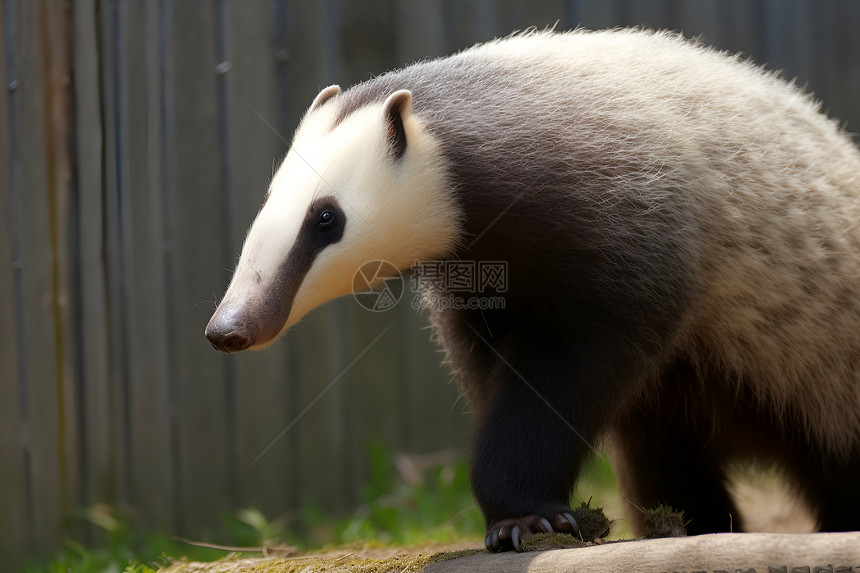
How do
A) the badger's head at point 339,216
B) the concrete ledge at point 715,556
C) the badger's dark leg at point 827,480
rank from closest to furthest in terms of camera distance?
the concrete ledge at point 715,556, the badger's head at point 339,216, the badger's dark leg at point 827,480

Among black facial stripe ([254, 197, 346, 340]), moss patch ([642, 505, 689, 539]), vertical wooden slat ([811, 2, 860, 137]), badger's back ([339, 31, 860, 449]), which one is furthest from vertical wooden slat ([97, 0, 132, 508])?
vertical wooden slat ([811, 2, 860, 137])

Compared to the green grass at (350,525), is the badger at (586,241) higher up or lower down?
higher up

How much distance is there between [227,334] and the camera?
7.23 ft

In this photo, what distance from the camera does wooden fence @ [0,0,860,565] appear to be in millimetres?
4078

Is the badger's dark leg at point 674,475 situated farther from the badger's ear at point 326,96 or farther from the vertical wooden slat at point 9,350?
the vertical wooden slat at point 9,350

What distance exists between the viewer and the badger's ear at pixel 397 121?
2.51 meters

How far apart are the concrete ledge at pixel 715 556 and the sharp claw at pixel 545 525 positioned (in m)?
0.21

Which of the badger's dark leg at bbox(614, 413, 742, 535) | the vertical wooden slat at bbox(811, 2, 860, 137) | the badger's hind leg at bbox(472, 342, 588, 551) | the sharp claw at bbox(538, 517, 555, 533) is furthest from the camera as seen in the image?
the vertical wooden slat at bbox(811, 2, 860, 137)

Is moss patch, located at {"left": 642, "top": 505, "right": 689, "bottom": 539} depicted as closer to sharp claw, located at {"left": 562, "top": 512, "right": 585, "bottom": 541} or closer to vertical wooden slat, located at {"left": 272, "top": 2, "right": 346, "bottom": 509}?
sharp claw, located at {"left": 562, "top": 512, "right": 585, "bottom": 541}

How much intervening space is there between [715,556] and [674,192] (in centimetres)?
121

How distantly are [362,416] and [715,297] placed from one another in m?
2.28

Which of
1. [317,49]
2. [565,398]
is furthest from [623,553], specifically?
[317,49]

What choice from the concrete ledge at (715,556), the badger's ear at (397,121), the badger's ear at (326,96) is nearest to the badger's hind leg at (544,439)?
the concrete ledge at (715,556)

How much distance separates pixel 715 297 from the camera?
288 centimetres
